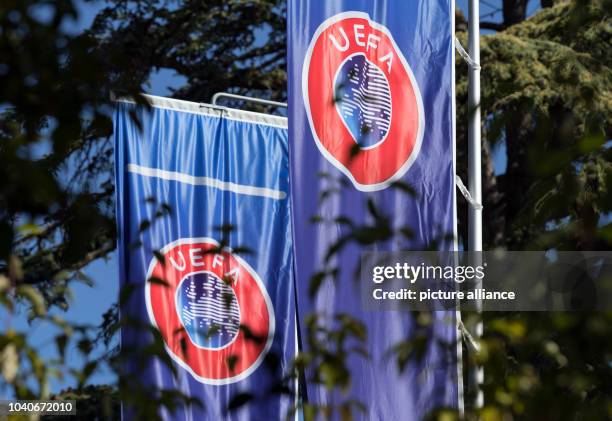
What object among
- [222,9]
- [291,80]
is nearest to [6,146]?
[291,80]

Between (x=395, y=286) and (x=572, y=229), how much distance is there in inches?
249

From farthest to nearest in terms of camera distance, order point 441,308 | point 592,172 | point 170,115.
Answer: point 592,172, point 170,115, point 441,308

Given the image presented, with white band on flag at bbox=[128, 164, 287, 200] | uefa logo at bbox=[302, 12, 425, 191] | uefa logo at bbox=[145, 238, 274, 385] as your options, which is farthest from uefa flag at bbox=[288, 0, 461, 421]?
white band on flag at bbox=[128, 164, 287, 200]

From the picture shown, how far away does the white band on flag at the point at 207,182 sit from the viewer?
846cm

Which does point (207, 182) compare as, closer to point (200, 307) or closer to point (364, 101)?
point (200, 307)

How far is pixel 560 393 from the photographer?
6.32 feet

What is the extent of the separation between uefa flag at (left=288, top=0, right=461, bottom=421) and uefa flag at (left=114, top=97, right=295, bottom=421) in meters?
0.63

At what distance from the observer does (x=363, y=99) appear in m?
7.98

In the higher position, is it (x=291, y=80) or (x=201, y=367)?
(x=291, y=80)

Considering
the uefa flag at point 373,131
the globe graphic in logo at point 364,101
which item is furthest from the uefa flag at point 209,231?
the globe graphic in logo at point 364,101

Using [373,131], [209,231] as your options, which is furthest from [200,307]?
[373,131]

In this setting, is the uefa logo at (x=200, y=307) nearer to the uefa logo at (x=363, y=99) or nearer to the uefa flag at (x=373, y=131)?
the uefa flag at (x=373, y=131)

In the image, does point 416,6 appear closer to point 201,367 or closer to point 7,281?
point 201,367

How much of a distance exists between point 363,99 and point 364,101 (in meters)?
0.02
